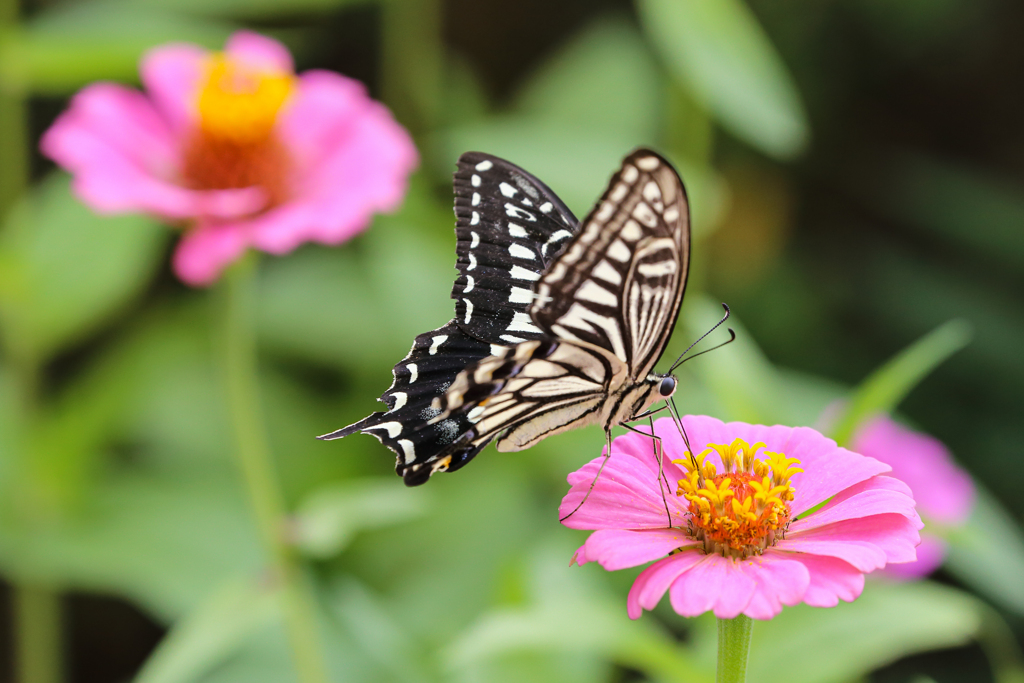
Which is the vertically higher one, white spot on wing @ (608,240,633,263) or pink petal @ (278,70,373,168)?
white spot on wing @ (608,240,633,263)

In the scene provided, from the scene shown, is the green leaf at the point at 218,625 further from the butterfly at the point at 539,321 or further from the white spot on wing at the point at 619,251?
the white spot on wing at the point at 619,251

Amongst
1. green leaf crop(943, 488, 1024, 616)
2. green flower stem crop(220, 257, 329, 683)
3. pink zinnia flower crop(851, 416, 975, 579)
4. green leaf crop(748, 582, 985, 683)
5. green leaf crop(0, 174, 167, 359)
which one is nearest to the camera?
green leaf crop(748, 582, 985, 683)

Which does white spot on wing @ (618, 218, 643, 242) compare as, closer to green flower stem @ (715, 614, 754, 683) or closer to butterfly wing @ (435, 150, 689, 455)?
butterfly wing @ (435, 150, 689, 455)

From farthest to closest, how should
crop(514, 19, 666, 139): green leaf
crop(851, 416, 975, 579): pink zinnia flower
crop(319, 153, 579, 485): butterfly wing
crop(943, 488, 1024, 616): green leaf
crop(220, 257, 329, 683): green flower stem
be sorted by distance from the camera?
crop(514, 19, 666, 139): green leaf, crop(851, 416, 975, 579): pink zinnia flower, crop(943, 488, 1024, 616): green leaf, crop(220, 257, 329, 683): green flower stem, crop(319, 153, 579, 485): butterfly wing

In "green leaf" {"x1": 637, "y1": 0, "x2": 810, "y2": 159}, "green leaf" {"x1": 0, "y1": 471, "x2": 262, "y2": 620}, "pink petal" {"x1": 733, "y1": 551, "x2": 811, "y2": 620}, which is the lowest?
"green leaf" {"x1": 0, "y1": 471, "x2": 262, "y2": 620}

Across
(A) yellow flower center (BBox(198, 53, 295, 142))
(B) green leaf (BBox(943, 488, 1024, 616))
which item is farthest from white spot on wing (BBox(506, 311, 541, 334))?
(A) yellow flower center (BBox(198, 53, 295, 142))

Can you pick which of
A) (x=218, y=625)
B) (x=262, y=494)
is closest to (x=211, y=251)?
(x=262, y=494)

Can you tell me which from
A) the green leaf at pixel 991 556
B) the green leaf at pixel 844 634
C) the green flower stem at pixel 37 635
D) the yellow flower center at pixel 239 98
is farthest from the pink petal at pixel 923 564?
the green flower stem at pixel 37 635
